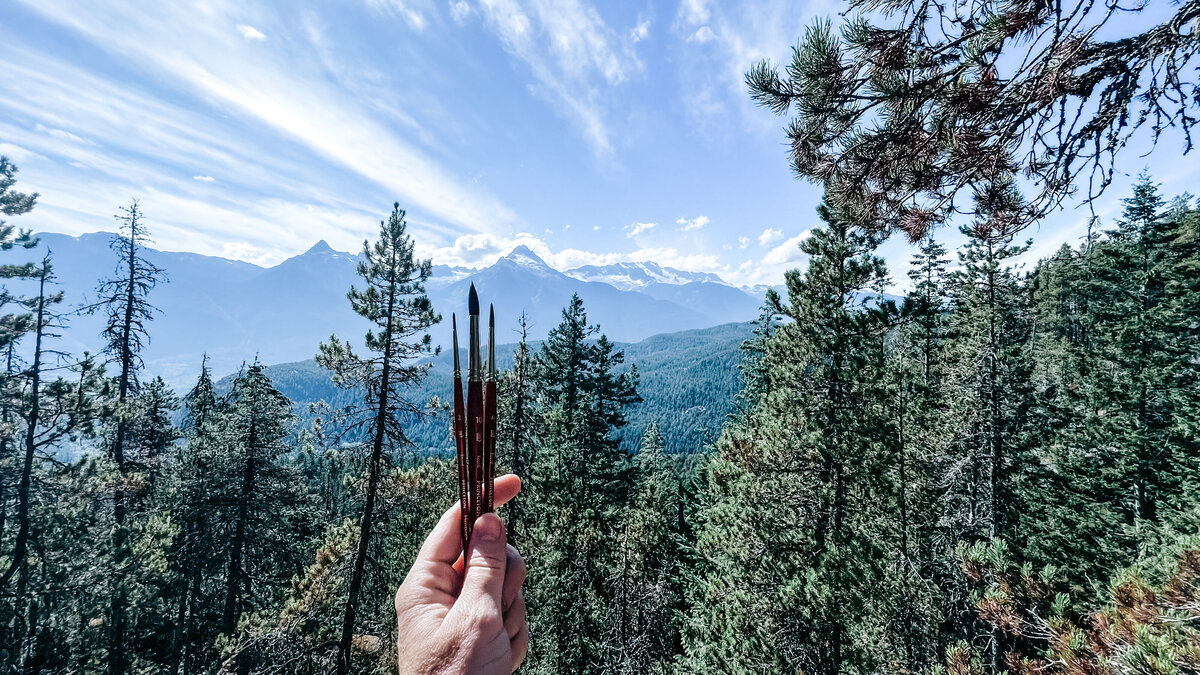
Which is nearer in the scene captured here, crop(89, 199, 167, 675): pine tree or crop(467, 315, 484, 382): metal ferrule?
crop(467, 315, 484, 382): metal ferrule

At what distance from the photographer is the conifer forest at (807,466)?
3.62m

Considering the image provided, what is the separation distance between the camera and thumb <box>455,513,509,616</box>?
6.68 ft

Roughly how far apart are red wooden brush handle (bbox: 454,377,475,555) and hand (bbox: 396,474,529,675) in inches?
2.7

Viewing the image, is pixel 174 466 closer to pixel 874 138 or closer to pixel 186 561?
pixel 186 561

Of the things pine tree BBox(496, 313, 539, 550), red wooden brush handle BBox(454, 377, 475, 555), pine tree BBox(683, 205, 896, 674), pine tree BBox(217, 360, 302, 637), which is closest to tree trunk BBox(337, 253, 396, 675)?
pine tree BBox(496, 313, 539, 550)

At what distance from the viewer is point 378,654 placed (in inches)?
667

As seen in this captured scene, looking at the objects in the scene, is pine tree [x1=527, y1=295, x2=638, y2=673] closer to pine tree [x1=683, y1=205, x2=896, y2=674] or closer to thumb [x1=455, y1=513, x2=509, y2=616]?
pine tree [x1=683, y1=205, x2=896, y2=674]

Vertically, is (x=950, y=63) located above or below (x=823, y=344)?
above

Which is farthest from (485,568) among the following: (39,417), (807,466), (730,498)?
(39,417)

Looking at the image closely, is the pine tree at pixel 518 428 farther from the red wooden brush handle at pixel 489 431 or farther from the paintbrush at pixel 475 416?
the red wooden brush handle at pixel 489 431

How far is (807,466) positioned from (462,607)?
10.7 meters

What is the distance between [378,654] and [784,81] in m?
21.5

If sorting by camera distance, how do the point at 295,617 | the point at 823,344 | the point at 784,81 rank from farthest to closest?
the point at 295,617, the point at 823,344, the point at 784,81

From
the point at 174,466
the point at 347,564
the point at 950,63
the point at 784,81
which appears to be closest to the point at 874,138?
the point at 950,63
